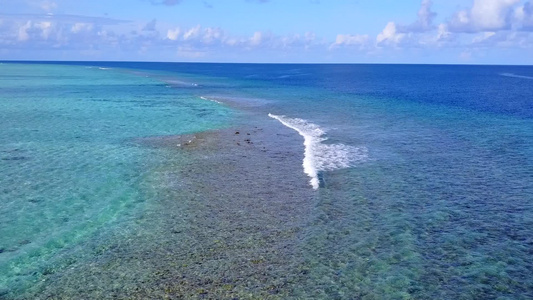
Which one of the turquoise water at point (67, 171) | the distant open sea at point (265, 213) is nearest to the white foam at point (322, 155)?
the distant open sea at point (265, 213)

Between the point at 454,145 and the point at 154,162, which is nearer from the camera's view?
the point at 154,162

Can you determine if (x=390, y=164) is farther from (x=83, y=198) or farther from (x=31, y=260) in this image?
(x=31, y=260)

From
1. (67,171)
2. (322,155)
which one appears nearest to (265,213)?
(322,155)

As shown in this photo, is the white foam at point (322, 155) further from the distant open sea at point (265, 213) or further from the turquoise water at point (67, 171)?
the turquoise water at point (67, 171)

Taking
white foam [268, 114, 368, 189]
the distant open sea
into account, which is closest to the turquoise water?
the distant open sea

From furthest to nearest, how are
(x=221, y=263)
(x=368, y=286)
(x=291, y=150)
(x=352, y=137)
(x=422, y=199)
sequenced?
(x=352, y=137)
(x=291, y=150)
(x=422, y=199)
(x=221, y=263)
(x=368, y=286)

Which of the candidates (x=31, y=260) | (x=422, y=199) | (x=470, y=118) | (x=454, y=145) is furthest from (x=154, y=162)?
(x=470, y=118)
